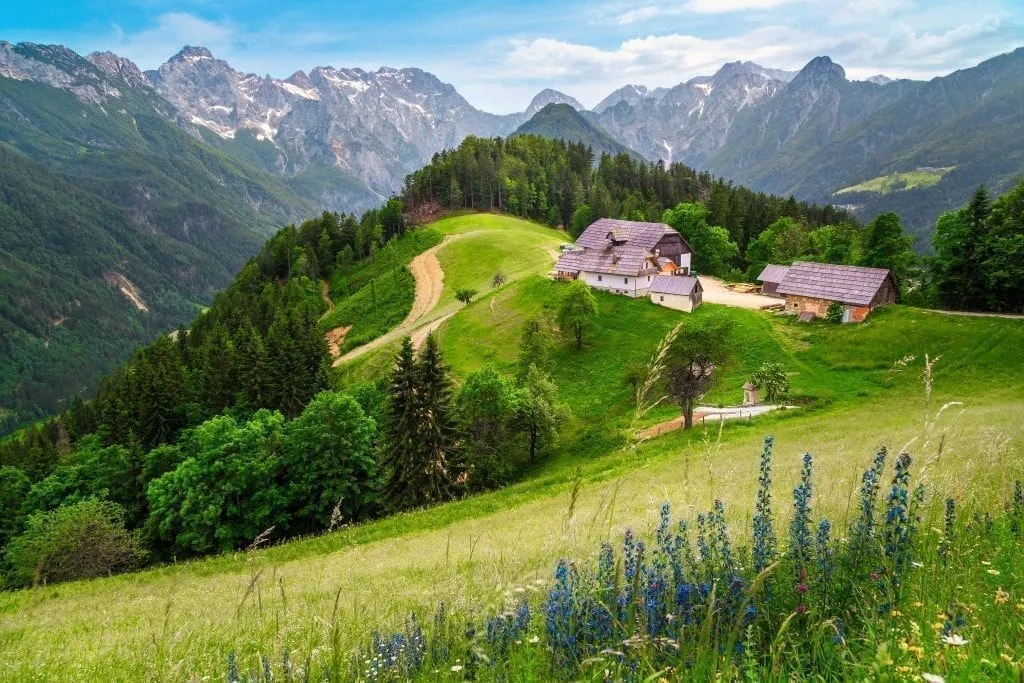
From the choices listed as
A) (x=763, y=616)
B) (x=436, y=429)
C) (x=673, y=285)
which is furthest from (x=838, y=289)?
(x=763, y=616)

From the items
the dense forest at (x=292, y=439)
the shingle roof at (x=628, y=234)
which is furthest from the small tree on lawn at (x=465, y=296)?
the dense forest at (x=292, y=439)

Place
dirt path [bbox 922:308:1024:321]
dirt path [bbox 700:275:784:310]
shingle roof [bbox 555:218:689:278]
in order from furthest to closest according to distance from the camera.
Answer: shingle roof [bbox 555:218:689:278] → dirt path [bbox 700:275:784:310] → dirt path [bbox 922:308:1024:321]

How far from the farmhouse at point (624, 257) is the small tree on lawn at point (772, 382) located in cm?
2283

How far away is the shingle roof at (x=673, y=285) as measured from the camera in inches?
2456

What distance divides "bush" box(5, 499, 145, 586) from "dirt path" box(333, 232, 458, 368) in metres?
36.3

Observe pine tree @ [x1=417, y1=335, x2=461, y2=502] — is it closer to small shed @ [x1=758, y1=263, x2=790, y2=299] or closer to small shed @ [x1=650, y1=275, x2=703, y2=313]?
small shed @ [x1=650, y1=275, x2=703, y2=313]

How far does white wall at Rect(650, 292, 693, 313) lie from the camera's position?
62.4 metres

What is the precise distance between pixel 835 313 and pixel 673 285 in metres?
15.9

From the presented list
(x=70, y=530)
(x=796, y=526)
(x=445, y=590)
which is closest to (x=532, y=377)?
(x=70, y=530)

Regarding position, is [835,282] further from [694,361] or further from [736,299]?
[694,361]

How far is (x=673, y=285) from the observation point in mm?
63688

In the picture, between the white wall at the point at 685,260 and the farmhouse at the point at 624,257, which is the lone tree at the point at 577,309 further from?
the white wall at the point at 685,260

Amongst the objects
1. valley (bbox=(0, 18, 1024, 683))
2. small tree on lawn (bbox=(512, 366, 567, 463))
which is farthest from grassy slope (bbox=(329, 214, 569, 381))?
small tree on lawn (bbox=(512, 366, 567, 463))

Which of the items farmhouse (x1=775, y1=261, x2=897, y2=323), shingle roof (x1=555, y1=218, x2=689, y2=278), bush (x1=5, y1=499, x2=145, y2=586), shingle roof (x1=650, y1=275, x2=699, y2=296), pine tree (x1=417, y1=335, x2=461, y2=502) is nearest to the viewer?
bush (x1=5, y1=499, x2=145, y2=586)
